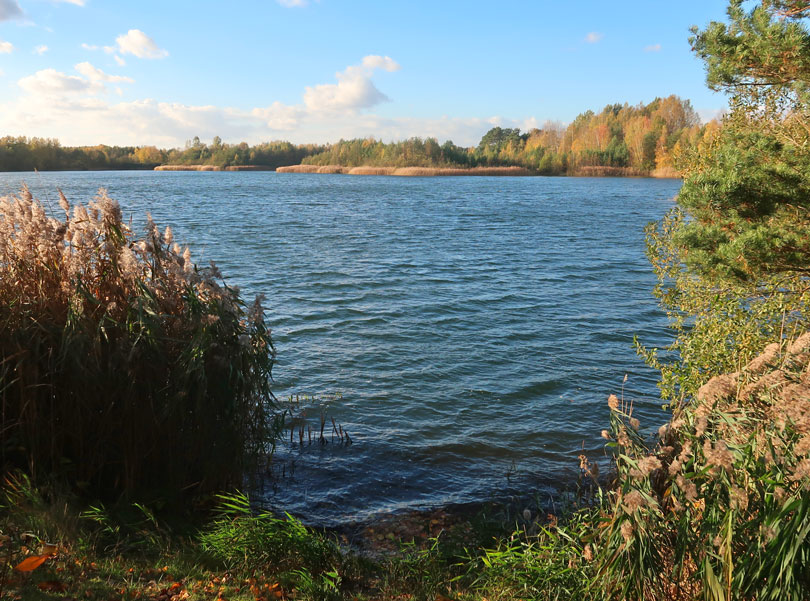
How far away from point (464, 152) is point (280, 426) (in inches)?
5318

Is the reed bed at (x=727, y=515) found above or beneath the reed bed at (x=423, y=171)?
beneath

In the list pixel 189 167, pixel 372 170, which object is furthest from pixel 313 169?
pixel 189 167

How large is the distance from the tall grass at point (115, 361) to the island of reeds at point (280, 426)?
0.07ft

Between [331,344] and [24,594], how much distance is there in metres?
10.6

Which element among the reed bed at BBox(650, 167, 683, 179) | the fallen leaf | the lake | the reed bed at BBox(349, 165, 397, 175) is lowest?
the lake

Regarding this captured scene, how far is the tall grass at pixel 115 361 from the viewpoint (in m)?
5.32

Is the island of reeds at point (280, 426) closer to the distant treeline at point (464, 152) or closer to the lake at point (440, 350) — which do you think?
the lake at point (440, 350)

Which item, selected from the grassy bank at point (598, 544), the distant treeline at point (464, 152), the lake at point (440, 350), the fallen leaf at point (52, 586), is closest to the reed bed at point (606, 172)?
the distant treeline at point (464, 152)

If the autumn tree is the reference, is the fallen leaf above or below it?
below

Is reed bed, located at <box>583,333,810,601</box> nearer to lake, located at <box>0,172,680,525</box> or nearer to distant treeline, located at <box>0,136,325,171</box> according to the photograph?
lake, located at <box>0,172,680,525</box>

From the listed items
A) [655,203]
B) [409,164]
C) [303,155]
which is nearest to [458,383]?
[655,203]

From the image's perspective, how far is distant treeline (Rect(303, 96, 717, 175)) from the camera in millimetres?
117688

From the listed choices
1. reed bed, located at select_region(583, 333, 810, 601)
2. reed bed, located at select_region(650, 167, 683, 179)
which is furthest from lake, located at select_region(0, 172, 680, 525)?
reed bed, located at select_region(650, 167, 683, 179)

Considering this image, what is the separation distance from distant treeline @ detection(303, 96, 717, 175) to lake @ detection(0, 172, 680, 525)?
92465 mm
